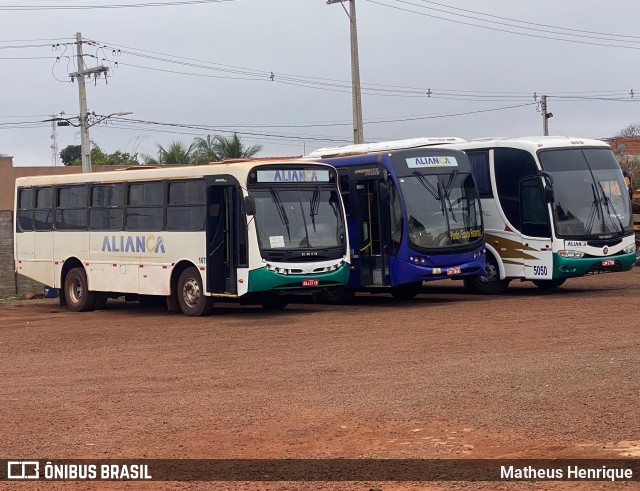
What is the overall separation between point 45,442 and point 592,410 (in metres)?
4.73

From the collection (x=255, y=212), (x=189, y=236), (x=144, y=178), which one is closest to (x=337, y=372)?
(x=255, y=212)

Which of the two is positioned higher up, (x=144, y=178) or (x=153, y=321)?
(x=144, y=178)

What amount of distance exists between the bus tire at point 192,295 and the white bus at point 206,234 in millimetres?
19

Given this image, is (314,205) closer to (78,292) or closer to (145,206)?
(145,206)

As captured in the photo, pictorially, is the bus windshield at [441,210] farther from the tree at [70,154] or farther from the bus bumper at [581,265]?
the tree at [70,154]

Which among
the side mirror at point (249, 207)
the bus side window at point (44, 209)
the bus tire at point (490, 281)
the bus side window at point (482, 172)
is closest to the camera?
the side mirror at point (249, 207)

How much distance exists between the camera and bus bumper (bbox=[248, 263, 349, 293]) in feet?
66.0

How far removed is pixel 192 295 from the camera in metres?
21.7

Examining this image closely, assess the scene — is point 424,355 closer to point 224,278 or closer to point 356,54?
point 224,278

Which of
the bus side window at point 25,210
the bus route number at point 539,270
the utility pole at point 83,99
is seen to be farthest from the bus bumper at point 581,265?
the utility pole at point 83,99

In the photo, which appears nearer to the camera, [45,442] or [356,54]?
[45,442]

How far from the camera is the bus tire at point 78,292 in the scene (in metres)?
24.5

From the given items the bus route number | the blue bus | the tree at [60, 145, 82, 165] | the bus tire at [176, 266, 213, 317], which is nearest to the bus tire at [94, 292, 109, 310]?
the bus tire at [176, 266, 213, 317]

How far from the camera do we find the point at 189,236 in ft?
70.1
